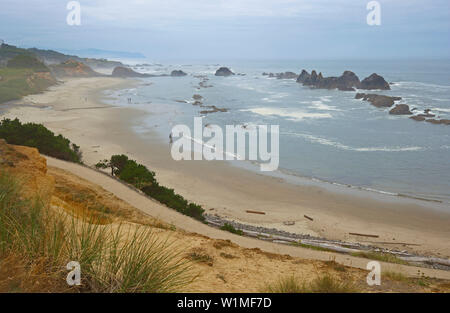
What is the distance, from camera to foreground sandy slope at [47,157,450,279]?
10.9 meters

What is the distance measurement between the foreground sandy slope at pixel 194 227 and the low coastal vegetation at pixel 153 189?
43.3 inches

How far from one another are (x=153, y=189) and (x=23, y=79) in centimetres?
6125

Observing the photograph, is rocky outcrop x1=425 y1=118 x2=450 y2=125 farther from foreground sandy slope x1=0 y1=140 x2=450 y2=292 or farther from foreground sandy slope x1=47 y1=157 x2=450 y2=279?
foreground sandy slope x1=0 y1=140 x2=450 y2=292

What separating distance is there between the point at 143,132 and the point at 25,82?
4196 cm

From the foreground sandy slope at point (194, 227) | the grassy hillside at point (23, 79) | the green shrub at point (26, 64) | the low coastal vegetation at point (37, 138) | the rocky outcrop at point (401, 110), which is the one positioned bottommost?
the foreground sandy slope at point (194, 227)

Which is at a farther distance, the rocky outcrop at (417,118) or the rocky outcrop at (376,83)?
the rocky outcrop at (376,83)

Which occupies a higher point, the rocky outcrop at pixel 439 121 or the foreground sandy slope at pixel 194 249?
the rocky outcrop at pixel 439 121

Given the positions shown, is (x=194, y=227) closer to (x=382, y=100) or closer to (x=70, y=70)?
(x=382, y=100)

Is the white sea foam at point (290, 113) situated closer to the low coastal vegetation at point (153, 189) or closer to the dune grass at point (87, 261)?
the low coastal vegetation at point (153, 189)

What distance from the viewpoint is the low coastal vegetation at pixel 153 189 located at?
15.8 m

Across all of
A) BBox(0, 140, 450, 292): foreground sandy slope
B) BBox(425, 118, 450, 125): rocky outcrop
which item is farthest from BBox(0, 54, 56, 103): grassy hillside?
BBox(425, 118, 450, 125): rocky outcrop

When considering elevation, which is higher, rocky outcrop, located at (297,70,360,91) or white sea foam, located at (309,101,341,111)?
rocky outcrop, located at (297,70,360,91)

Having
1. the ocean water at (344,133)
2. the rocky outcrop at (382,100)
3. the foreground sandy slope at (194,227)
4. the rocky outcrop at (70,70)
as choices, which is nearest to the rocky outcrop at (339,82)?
the ocean water at (344,133)

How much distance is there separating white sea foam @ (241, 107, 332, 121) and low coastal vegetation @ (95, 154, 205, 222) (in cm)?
3030
